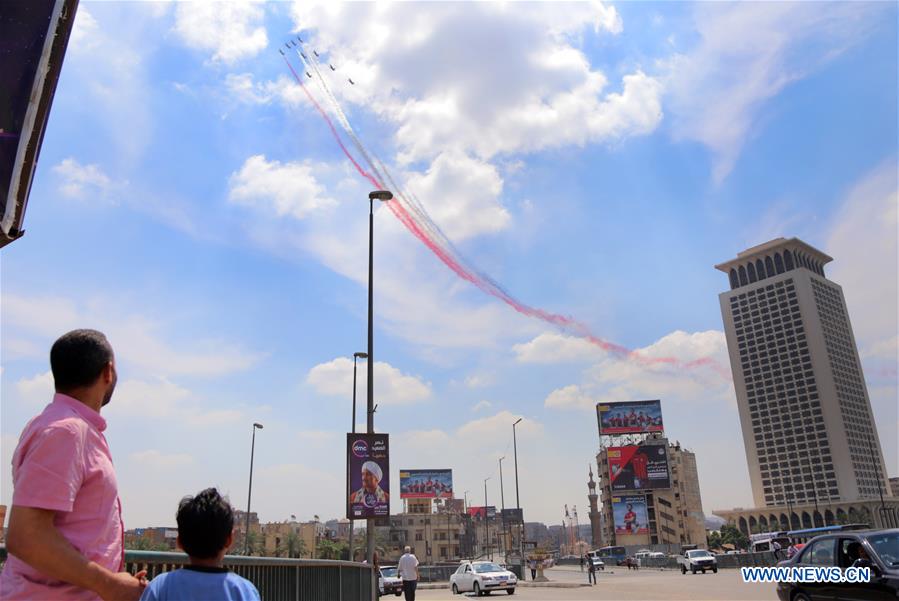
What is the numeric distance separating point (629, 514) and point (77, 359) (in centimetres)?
9587

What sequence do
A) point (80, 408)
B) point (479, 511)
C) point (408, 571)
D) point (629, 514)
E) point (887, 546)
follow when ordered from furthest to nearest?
point (479, 511), point (629, 514), point (408, 571), point (887, 546), point (80, 408)

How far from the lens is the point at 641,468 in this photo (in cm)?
8812

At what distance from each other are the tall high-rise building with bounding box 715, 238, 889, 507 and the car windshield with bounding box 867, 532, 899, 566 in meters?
187

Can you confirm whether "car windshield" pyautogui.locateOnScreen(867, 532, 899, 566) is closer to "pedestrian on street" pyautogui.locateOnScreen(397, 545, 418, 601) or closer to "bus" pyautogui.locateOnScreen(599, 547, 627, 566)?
"pedestrian on street" pyautogui.locateOnScreen(397, 545, 418, 601)

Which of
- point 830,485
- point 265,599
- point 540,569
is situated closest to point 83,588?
point 265,599

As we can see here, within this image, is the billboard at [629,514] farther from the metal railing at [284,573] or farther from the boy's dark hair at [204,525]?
the boy's dark hair at [204,525]

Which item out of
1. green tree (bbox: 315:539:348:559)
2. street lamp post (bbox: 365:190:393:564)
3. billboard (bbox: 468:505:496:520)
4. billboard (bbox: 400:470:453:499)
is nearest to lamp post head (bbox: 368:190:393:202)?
street lamp post (bbox: 365:190:393:564)

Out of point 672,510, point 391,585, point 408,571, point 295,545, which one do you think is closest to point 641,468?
point 672,510

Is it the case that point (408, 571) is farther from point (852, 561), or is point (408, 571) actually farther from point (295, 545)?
point (295, 545)

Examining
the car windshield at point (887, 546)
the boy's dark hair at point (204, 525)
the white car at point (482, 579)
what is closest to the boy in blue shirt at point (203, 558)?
the boy's dark hair at point (204, 525)

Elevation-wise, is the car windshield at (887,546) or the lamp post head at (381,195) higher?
the lamp post head at (381,195)

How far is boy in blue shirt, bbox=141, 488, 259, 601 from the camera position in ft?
8.25

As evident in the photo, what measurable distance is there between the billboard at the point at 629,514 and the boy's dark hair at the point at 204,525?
9510 cm

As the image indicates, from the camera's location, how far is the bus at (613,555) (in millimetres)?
79750
